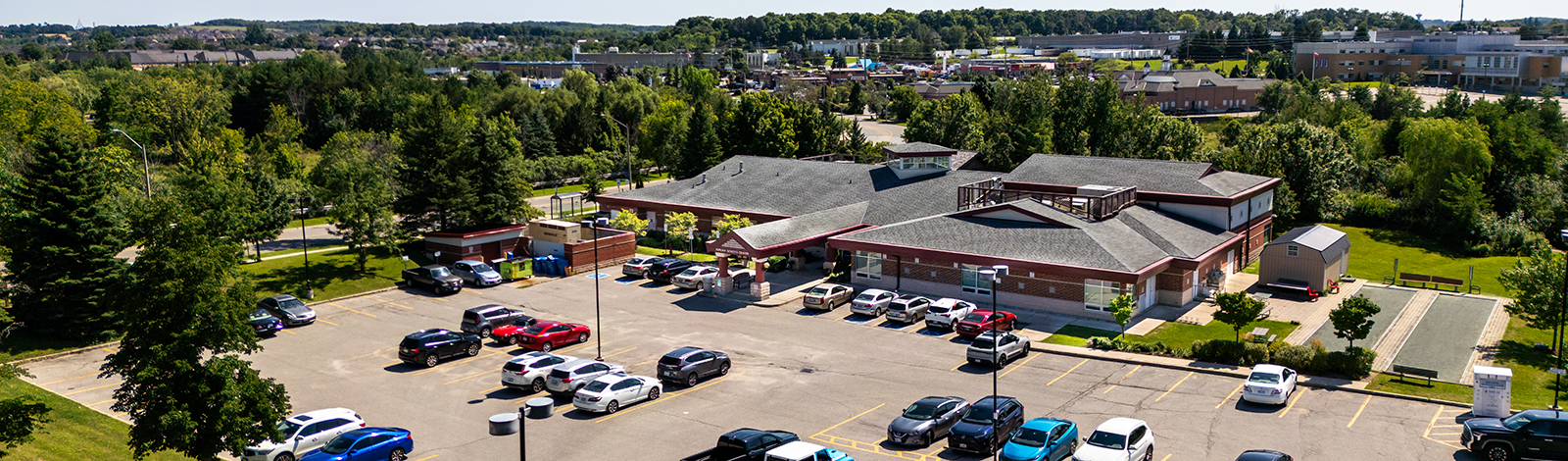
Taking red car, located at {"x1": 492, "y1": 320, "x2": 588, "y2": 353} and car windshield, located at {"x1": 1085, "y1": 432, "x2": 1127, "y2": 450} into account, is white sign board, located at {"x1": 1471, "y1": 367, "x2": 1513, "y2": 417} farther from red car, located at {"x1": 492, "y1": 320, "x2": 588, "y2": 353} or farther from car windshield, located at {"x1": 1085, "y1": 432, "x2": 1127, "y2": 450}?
red car, located at {"x1": 492, "y1": 320, "x2": 588, "y2": 353}

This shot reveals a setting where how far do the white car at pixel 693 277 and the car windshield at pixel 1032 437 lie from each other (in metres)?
26.9

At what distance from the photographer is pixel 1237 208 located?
56719 millimetres

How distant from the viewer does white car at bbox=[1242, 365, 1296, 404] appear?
3278 cm

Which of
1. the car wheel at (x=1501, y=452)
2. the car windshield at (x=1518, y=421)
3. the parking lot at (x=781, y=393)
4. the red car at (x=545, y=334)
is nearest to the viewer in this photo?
the car wheel at (x=1501, y=452)

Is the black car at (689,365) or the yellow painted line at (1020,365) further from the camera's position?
the yellow painted line at (1020,365)

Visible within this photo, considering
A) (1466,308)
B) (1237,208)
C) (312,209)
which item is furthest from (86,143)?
(1466,308)

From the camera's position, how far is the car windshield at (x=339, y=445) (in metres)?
27.6

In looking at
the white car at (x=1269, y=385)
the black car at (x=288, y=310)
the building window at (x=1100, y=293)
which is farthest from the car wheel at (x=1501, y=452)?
the black car at (x=288, y=310)

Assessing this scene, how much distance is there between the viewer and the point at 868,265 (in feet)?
175

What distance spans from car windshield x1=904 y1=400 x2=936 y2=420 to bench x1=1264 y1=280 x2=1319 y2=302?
1135 inches

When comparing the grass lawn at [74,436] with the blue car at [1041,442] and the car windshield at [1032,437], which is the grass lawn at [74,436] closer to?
the blue car at [1041,442]

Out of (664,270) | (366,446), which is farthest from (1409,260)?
(366,446)

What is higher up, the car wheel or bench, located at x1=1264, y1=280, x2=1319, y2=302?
the car wheel

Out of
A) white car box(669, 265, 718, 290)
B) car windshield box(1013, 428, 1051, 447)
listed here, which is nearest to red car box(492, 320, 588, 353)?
white car box(669, 265, 718, 290)
